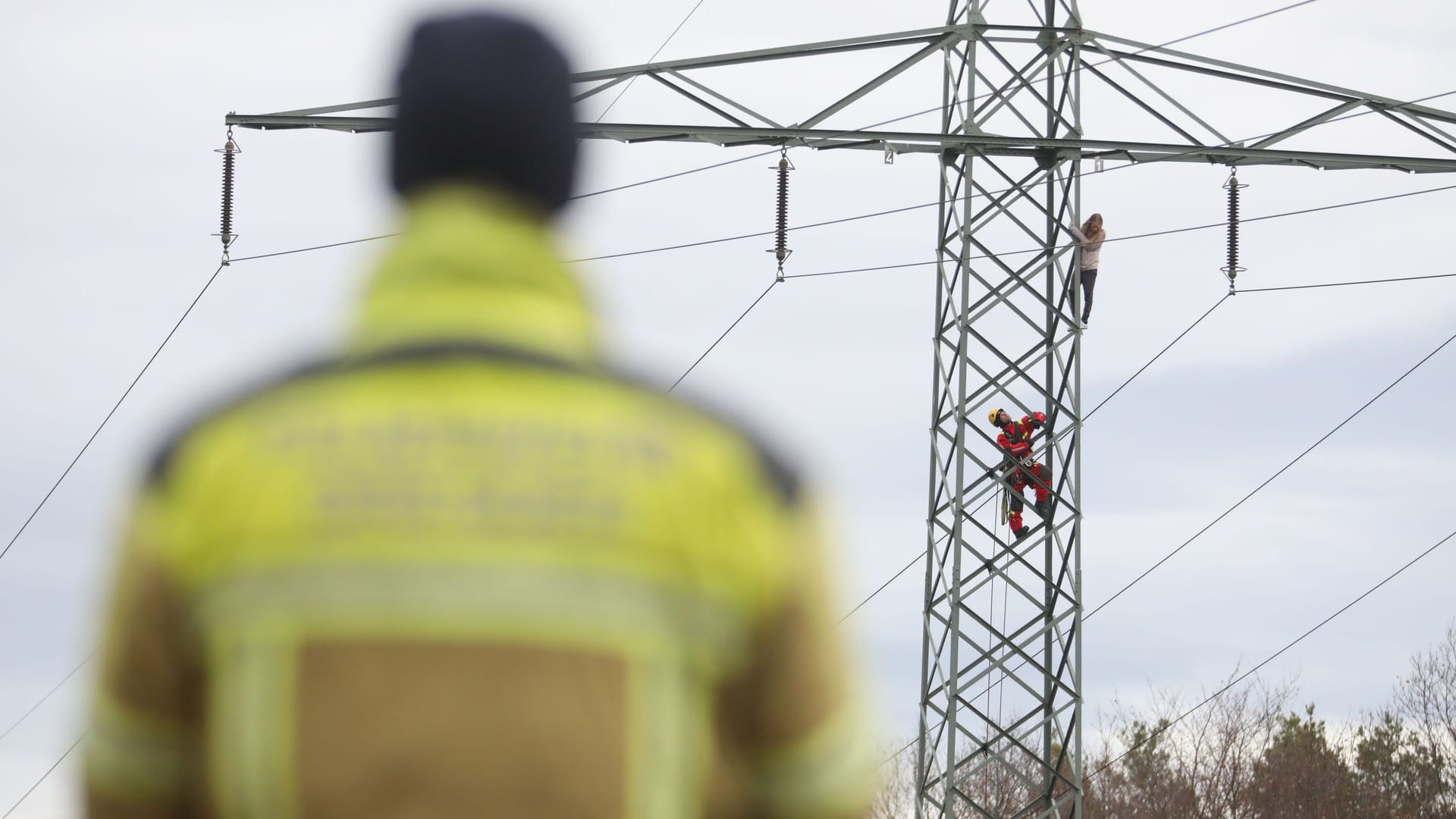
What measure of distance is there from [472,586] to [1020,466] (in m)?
12.6

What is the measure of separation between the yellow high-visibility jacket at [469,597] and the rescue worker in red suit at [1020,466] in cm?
1241

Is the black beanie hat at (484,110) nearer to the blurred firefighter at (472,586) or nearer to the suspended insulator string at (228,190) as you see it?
the blurred firefighter at (472,586)

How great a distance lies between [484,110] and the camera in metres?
1.58

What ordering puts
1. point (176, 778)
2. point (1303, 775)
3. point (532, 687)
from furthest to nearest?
point (1303, 775) → point (176, 778) → point (532, 687)

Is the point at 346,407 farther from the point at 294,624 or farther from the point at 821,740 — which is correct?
the point at 821,740

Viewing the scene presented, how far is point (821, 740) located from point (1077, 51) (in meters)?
12.9

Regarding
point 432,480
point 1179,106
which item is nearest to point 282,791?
point 432,480

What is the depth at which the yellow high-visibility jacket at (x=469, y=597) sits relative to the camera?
1.40m

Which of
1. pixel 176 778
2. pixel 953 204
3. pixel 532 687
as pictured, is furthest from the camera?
pixel 953 204

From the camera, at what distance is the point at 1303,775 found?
43.2 meters

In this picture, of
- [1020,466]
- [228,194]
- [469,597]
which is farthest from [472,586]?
[228,194]

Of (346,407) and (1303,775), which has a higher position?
(1303,775)

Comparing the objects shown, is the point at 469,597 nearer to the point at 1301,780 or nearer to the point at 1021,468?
the point at 1021,468

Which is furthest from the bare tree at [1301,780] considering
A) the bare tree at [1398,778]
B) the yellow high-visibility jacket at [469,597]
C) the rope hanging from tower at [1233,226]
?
the yellow high-visibility jacket at [469,597]
